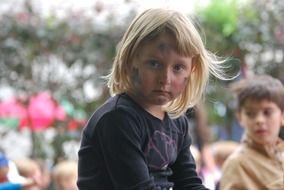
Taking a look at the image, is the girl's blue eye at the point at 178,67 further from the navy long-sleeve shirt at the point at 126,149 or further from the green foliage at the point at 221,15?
the green foliage at the point at 221,15

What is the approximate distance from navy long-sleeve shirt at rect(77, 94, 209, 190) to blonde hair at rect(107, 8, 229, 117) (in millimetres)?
76

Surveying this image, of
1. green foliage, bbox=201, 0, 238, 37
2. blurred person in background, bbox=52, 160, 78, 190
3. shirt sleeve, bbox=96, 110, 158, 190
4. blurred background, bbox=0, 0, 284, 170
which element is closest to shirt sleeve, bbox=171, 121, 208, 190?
shirt sleeve, bbox=96, 110, 158, 190

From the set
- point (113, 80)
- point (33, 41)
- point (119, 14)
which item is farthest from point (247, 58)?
point (113, 80)

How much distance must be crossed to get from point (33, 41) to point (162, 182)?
4.87 metres

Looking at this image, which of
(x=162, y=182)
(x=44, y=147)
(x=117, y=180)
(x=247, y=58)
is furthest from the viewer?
(x=44, y=147)

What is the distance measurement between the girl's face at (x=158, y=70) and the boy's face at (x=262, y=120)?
1.41 meters

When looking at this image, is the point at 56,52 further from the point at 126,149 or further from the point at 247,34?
the point at 126,149

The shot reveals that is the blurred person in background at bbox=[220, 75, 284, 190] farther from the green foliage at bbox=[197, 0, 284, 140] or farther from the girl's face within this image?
the green foliage at bbox=[197, 0, 284, 140]

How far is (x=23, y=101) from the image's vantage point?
296 inches

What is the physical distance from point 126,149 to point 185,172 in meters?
0.43

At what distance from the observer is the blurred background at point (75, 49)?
6957 millimetres

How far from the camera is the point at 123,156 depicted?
2.45 metres

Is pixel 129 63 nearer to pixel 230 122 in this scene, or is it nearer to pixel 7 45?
pixel 7 45

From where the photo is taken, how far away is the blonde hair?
2521mm
